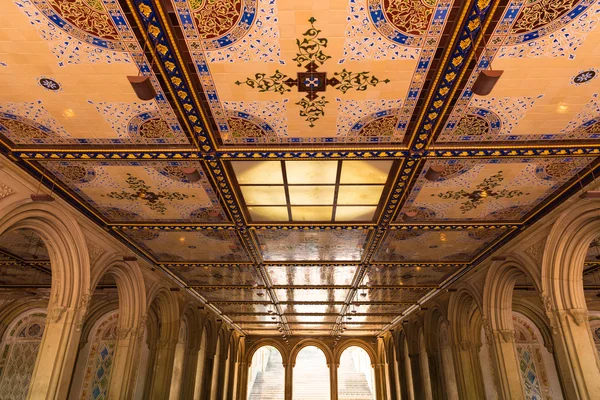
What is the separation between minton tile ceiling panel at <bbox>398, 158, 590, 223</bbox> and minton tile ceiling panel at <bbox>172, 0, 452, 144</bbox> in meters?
1.43

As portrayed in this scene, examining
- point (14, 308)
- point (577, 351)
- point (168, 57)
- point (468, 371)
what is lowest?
point (468, 371)

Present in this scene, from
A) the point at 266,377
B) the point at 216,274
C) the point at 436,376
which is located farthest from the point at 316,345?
the point at 216,274

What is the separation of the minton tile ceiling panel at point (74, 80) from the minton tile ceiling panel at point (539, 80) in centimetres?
310

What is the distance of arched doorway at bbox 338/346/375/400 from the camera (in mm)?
24453

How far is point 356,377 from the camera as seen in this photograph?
1051 inches

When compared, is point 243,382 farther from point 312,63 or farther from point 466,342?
point 312,63

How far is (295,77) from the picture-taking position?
3.72 meters

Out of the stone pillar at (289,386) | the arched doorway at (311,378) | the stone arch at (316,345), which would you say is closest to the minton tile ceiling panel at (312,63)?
the stone pillar at (289,386)

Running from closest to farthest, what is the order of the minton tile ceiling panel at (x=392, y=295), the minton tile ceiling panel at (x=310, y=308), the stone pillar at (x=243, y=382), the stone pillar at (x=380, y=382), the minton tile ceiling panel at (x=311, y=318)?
1. the minton tile ceiling panel at (x=392, y=295)
2. the minton tile ceiling panel at (x=310, y=308)
3. the minton tile ceiling panel at (x=311, y=318)
4. the stone pillar at (x=380, y=382)
5. the stone pillar at (x=243, y=382)

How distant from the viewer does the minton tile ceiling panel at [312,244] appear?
24.9 feet

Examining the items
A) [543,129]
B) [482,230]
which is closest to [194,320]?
[482,230]

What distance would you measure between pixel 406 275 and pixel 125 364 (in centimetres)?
703

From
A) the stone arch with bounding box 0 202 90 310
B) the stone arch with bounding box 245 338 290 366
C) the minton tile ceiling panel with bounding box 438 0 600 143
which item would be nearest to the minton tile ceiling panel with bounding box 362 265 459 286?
the minton tile ceiling panel with bounding box 438 0 600 143

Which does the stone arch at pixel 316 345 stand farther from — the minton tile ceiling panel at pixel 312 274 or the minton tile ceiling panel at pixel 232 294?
the minton tile ceiling panel at pixel 312 274
